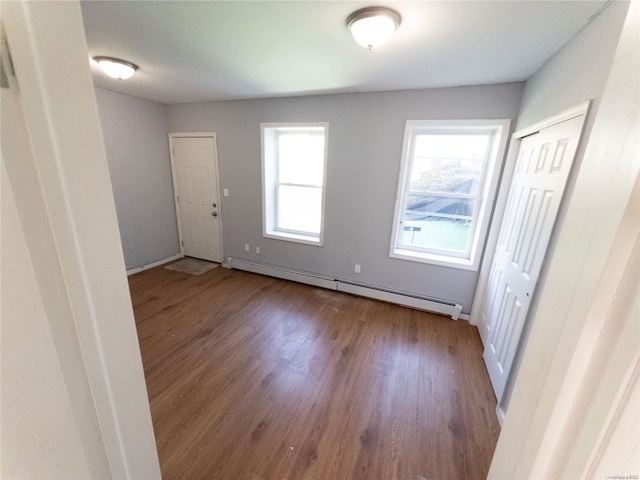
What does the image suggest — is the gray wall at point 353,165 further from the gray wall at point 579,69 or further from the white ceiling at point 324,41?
the gray wall at point 579,69

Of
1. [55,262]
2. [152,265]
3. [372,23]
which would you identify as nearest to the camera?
[55,262]

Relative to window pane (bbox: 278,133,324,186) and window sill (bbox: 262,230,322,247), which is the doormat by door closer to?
window sill (bbox: 262,230,322,247)

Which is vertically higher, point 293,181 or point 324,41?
point 324,41

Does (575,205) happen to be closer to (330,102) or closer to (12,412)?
(12,412)

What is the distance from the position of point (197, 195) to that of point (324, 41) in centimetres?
316

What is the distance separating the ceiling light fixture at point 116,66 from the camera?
208cm

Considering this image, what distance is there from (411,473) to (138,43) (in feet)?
11.2

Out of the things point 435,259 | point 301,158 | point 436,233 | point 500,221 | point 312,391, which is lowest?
point 312,391

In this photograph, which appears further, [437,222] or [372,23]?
[437,222]

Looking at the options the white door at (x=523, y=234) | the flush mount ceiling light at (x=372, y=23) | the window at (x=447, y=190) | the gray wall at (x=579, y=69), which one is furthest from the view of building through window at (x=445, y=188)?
the flush mount ceiling light at (x=372, y=23)

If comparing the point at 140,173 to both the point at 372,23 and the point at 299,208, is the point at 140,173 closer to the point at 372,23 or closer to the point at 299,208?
the point at 299,208

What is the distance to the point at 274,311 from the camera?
9.34 feet

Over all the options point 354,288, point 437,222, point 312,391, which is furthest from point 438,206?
point 312,391

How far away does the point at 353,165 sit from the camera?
9.62 ft
